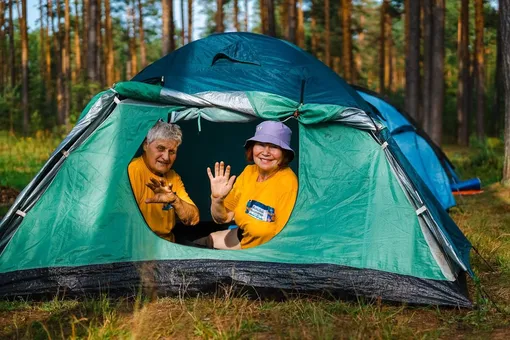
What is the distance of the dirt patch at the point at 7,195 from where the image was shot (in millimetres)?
7906

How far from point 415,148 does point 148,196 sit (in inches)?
175

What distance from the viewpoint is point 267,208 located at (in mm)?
4340

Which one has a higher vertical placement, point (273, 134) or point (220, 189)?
point (273, 134)

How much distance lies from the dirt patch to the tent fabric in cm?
463

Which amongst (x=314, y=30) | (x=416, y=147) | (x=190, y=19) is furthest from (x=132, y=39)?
(x=416, y=147)

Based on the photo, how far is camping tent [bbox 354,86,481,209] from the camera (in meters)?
7.77

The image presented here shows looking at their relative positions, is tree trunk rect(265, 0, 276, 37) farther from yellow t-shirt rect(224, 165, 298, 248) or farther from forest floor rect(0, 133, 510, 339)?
forest floor rect(0, 133, 510, 339)

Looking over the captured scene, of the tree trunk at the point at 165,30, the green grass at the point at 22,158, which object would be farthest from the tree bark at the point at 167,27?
the green grass at the point at 22,158

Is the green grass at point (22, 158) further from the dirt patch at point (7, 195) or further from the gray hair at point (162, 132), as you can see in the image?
the gray hair at point (162, 132)

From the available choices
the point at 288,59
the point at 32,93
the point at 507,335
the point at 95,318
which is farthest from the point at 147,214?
the point at 32,93

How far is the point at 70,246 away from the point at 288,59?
2.05 metres

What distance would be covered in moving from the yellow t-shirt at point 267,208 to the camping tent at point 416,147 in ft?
11.7

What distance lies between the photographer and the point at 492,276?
461 cm

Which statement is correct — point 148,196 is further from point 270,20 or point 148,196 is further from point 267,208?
point 270,20
